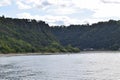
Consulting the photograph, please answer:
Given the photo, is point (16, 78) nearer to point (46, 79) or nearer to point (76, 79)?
point (46, 79)

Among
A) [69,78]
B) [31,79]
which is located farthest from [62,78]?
[31,79]

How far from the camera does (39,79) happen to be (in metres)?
78.9

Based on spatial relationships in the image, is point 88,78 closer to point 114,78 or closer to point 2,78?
point 114,78

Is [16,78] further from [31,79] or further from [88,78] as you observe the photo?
[88,78]

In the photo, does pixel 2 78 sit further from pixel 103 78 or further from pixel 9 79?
pixel 103 78

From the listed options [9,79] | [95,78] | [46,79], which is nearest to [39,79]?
[46,79]

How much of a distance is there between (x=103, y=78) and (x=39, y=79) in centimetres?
1346

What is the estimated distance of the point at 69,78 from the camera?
81.0m

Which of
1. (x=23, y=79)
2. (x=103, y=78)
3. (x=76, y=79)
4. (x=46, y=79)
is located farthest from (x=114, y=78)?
(x=23, y=79)

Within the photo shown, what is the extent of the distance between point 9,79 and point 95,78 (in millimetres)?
18150

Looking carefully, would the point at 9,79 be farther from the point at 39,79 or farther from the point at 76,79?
the point at 76,79

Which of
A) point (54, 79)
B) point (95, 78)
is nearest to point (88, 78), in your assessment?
point (95, 78)

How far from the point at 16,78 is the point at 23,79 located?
2.53 meters

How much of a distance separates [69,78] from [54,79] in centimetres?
369
